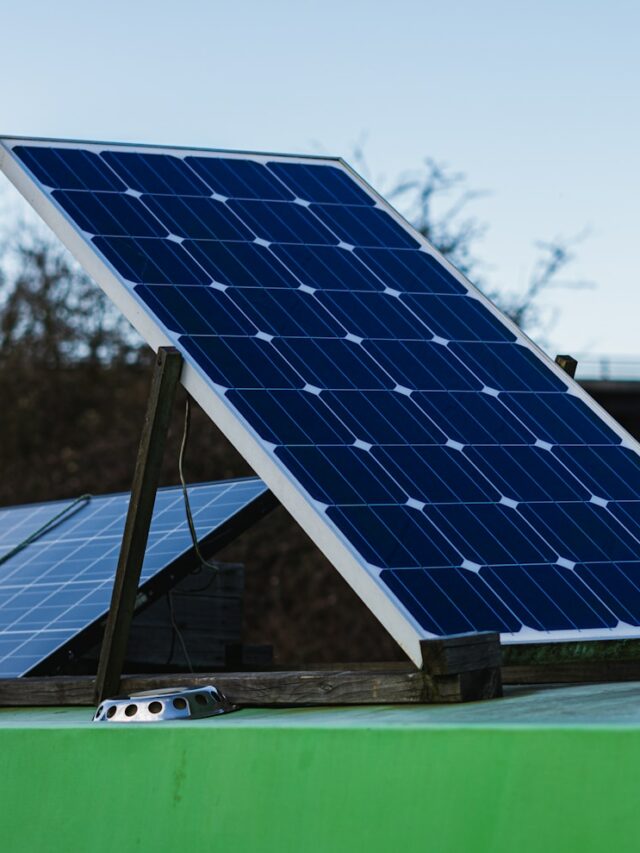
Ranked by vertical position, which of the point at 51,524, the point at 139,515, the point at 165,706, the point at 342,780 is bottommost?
the point at 342,780

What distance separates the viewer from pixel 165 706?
5691mm

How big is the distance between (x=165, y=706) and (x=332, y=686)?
1.95 feet

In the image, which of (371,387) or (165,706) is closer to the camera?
(165,706)

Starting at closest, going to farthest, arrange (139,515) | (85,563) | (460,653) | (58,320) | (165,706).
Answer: (460,653) < (165,706) < (139,515) < (85,563) < (58,320)

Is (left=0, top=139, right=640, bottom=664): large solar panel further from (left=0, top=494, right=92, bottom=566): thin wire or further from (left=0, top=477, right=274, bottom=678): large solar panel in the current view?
(left=0, top=494, right=92, bottom=566): thin wire

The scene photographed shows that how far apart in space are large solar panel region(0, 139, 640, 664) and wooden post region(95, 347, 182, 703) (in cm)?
13

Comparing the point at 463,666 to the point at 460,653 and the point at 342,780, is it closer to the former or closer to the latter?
the point at 460,653

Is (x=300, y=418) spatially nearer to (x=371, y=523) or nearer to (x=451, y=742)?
(x=371, y=523)

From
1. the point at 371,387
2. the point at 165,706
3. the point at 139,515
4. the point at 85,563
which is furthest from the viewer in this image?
the point at 85,563

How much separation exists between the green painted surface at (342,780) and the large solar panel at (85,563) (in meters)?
1.83

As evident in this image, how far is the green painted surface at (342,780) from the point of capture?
4277mm

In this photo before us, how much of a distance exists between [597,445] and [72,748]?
2.82 meters

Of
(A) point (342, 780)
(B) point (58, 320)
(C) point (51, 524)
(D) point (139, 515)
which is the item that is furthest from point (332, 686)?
(B) point (58, 320)

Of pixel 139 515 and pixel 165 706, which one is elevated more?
pixel 139 515
